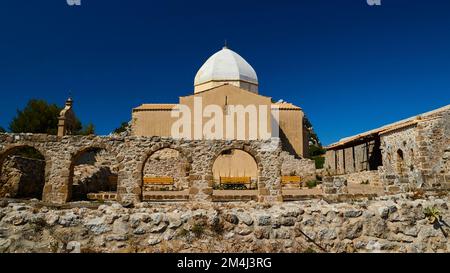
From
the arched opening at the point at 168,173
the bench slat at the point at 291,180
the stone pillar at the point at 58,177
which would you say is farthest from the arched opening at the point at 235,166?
the stone pillar at the point at 58,177

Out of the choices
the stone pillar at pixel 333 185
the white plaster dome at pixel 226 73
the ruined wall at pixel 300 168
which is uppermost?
the white plaster dome at pixel 226 73

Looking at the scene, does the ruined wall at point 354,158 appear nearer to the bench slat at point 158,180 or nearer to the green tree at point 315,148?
the green tree at point 315,148

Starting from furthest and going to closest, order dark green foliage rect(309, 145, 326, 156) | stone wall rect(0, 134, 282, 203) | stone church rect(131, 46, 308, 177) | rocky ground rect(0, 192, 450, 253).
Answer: dark green foliage rect(309, 145, 326, 156), stone church rect(131, 46, 308, 177), stone wall rect(0, 134, 282, 203), rocky ground rect(0, 192, 450, 253)

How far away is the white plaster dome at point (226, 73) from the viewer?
2766 cm

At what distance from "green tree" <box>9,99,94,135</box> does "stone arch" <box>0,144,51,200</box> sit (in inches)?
734

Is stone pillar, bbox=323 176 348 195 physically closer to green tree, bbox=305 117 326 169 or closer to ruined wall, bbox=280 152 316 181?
ruined wall, bbox=280 152 316 181

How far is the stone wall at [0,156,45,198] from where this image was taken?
523 inches

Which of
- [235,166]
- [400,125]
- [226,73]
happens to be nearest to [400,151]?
[400,125]

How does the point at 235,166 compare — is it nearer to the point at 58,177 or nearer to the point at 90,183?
the point at 90,183

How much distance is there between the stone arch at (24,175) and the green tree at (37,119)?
1865 cm

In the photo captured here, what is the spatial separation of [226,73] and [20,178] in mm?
18506

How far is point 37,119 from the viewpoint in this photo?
32.5m

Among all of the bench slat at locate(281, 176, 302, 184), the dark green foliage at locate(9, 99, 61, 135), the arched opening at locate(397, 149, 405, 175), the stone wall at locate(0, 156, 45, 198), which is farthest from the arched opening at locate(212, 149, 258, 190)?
the dark green foliage at locate(9, 99, 61, 135)
